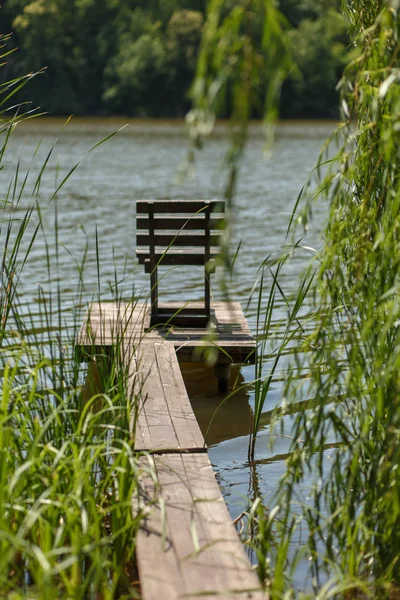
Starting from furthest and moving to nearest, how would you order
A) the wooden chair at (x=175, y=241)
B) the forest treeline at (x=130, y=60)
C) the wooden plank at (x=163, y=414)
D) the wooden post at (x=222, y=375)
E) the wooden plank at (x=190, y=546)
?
the forest treeline at (x=130, y=60)
the wooden chair at (x=175, y=241)
the wooden post at (x=222, y=375)
the wooden plank at (x=163, y=414)
the wooden plank at (x=190, y=546)

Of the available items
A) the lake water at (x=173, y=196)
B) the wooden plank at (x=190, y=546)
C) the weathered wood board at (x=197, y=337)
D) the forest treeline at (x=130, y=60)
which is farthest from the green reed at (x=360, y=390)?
the forest treeline at (x=130, y=60)

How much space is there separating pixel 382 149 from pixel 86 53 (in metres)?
84.1

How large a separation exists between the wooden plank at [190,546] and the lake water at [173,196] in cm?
54

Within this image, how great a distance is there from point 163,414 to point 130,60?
265 ft

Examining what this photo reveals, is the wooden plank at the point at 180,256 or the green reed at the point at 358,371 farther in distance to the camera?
the wooden plank at the point at 180,256

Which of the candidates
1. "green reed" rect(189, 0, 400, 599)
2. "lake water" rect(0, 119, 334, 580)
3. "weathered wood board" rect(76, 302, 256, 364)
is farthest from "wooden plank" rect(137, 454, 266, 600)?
"weathered wood board" rect(76, 302, 256, 364)

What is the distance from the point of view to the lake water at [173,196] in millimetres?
5590

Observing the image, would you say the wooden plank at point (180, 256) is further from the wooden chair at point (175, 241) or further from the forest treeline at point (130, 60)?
the forest treeline at point (130, 60)

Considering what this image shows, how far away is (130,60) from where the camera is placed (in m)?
82.2

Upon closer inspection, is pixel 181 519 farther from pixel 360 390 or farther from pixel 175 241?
pixel 175 241

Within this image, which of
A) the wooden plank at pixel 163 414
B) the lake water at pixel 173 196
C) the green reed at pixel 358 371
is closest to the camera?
the green reed at pixel 358 371

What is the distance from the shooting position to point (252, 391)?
7.41 m

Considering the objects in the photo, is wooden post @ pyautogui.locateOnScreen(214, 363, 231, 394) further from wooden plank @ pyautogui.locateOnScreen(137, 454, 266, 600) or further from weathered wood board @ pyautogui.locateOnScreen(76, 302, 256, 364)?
wooden plank @ pyautogui.locateOnScreen(137, 454, 266, 600)

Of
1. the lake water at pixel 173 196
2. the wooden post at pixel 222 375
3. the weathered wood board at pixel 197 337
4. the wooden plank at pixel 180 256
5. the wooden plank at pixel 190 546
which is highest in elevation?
the wooden plank at pixel 190 546
